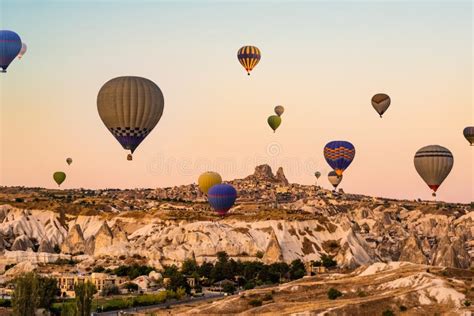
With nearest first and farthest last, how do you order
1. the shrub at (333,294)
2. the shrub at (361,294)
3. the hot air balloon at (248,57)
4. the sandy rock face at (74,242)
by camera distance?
the shrub at (333,294) → the shrub at (361,294) → the hot air balloon at (248,57) → the sandy rock face at (74,242)

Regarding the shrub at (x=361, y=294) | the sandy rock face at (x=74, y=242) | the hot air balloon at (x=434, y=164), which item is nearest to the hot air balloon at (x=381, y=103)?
the hot air balloon at (x=434, y=164)

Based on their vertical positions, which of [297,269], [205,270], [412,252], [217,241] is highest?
[217,241]

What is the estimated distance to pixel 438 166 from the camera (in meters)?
150

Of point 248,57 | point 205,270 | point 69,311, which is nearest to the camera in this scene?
point 69,311

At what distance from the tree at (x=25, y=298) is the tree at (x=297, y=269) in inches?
2426

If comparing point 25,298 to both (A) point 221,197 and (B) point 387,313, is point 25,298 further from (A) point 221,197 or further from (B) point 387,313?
(A) point 221,197

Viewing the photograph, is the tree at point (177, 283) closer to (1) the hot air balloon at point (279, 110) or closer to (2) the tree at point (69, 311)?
(2) the tree at point (69, 311)

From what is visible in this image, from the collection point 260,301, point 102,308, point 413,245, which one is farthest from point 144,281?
point 413,245

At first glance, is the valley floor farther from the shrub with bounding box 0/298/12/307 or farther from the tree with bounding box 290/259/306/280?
the tree with bounding box 290/259/306/280

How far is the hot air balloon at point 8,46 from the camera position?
14662 cm

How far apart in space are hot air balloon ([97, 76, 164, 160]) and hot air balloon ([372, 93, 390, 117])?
4603cm

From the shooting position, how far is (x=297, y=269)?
154625 mm

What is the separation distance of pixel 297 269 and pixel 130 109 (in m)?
47.7

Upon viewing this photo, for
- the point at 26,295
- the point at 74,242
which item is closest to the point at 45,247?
the point at 74,242
